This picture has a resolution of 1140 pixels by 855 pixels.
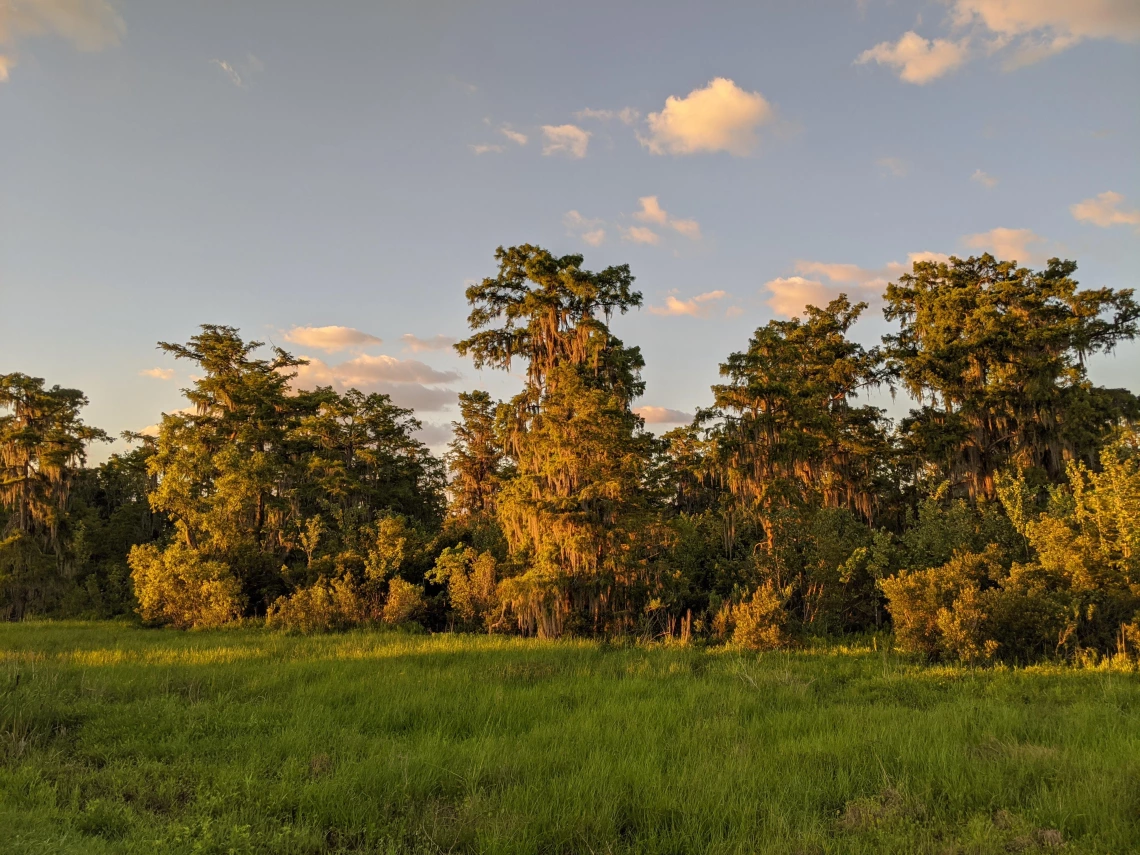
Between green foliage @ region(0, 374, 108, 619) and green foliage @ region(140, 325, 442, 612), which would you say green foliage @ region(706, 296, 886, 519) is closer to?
green foliage @ region(140, 325, 442, 612)

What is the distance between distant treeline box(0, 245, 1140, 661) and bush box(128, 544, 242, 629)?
0.34 feet

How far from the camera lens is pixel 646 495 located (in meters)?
19.2

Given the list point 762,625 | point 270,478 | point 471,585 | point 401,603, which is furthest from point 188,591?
point 762,625

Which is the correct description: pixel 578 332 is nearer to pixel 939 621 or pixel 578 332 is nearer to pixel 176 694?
pixel 939 621

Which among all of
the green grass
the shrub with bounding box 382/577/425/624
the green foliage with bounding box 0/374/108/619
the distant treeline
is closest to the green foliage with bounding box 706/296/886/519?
the distant treeline

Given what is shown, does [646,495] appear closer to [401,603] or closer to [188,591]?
[401,603]

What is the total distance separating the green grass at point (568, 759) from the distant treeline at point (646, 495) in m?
4.29

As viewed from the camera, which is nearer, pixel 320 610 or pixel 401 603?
pixel 320 610

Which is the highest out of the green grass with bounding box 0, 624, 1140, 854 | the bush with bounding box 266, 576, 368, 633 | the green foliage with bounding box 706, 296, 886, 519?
the green foliage with bounding box 706, 296, 886, 519

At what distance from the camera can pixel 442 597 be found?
23.8 meters

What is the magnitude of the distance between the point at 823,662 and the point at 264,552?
22.1 m

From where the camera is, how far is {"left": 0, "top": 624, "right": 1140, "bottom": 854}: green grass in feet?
18.2

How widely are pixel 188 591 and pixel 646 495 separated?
1826 cm

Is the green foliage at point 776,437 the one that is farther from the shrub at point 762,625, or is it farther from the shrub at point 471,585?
the shrub at point 471,585
